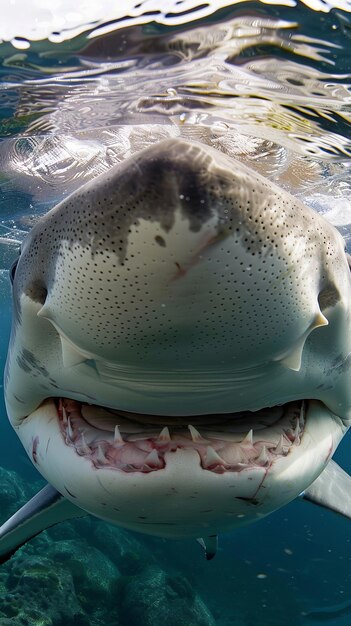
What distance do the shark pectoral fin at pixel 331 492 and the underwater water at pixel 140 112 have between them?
425 centimetres

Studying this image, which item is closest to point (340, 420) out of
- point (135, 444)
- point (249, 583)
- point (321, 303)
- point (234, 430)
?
point (234, 430)

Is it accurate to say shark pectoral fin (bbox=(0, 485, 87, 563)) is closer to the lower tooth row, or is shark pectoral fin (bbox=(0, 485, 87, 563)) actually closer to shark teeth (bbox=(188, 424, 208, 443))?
the lower tooth row

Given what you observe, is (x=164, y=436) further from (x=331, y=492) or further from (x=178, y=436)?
(x=331, y=492)

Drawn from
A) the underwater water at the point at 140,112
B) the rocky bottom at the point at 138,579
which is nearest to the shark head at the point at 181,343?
the underwater water at the point at 140,112

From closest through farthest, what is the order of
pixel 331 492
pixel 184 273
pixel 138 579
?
pixel 184 273 → pixel 331 492 → pixel 138 579

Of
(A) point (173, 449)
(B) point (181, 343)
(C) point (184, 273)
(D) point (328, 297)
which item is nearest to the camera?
(C) point (184, 273)

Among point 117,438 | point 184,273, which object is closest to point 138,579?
point 117,438

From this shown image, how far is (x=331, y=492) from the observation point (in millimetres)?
4223

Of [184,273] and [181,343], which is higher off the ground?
[184,273]

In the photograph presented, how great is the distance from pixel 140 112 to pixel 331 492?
5519 millimetres

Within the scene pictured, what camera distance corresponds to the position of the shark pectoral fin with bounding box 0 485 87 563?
3.97 meters

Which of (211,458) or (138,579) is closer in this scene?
(211,458)

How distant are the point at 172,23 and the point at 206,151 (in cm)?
407

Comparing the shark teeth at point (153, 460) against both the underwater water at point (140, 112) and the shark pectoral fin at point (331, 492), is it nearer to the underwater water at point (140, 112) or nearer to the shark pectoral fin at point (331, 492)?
the shark pectoral fin at point (331, 492)
